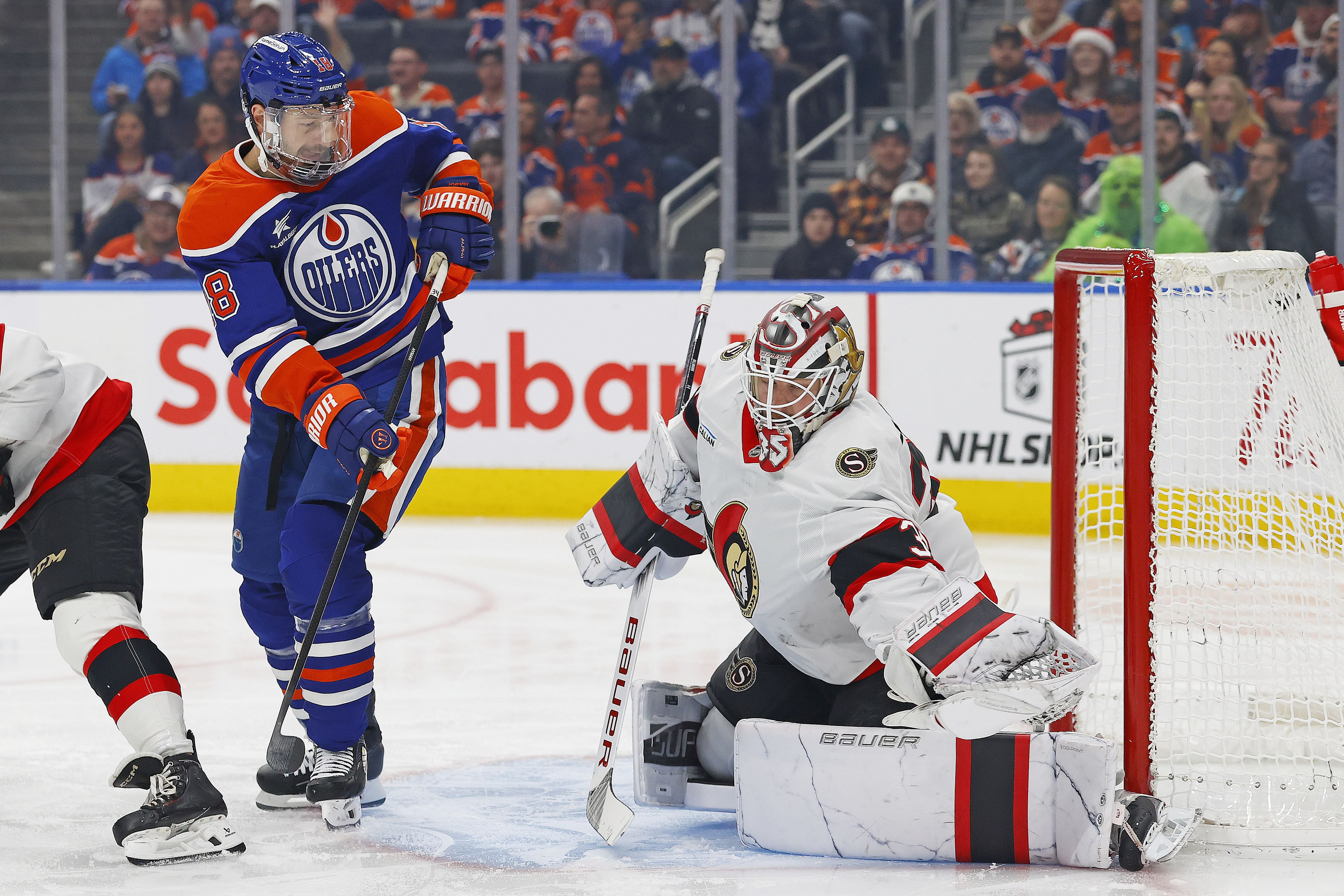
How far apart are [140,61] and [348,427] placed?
4939 millimetres

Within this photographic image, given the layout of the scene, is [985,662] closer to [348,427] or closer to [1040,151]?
[348,427]

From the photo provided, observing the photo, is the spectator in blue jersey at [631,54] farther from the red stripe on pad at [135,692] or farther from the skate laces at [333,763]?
the red stripe on pad at [135,692]

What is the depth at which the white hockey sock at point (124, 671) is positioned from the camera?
261 centimetres

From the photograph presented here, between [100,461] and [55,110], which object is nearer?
[100,461]

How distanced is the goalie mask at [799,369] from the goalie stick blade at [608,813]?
24.6 inches

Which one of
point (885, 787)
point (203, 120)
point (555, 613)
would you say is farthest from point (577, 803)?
point (203, 120)

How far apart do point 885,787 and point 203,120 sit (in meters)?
5.36

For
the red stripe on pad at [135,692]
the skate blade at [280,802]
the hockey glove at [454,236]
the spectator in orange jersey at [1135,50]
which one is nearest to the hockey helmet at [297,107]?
the hockey glove at [454,236]

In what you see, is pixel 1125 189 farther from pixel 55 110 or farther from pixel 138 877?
pixel 138 877

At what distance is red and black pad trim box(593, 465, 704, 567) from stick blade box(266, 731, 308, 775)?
662 mm

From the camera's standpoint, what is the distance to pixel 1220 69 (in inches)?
254

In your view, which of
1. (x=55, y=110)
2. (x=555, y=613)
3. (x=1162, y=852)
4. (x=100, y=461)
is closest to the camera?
(x=1162, y=852)

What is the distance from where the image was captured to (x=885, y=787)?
2.57 metres

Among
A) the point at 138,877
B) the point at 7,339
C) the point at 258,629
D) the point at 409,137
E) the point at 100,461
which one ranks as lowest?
the point at 138,877
